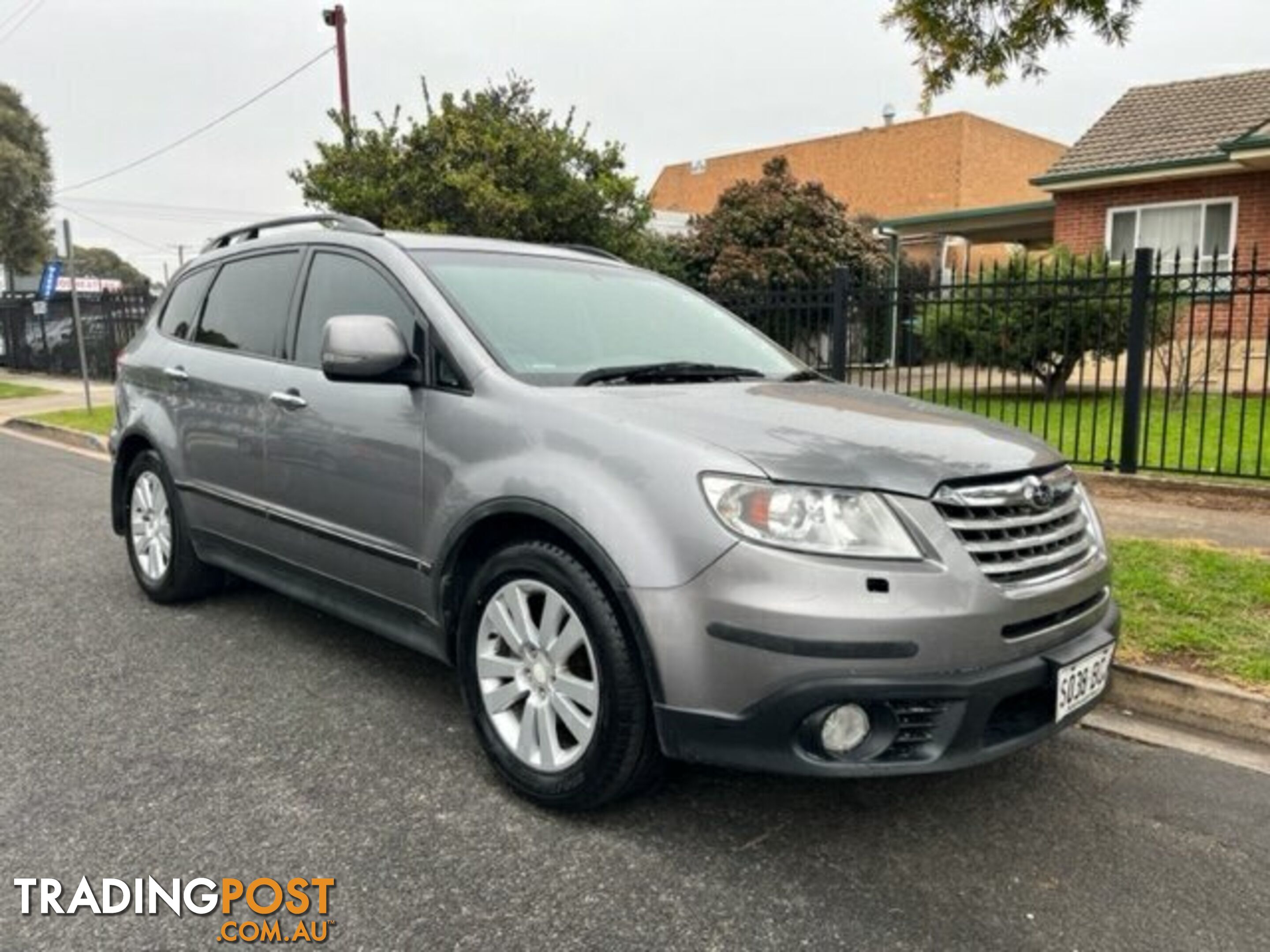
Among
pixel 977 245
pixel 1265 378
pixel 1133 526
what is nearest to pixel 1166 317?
pixel 1265 378

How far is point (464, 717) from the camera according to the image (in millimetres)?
3584

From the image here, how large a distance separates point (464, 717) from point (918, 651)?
1804 millimetres

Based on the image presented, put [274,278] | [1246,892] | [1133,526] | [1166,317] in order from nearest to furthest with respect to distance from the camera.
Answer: [1246,892]
[274,278]
[1133,526]
[1166,317]

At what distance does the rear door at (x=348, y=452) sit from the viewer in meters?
3.31

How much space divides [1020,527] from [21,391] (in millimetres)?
19918

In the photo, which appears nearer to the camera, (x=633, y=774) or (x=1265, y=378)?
(x=633, y=774)

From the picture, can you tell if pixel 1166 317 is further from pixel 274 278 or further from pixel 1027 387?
pixel 274 278

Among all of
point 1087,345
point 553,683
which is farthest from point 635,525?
point 1087,345

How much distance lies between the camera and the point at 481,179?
1336cm

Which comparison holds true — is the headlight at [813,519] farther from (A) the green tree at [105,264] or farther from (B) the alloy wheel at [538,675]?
(A) the green tree at [105,264]

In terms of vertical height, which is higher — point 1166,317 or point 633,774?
point 1166,317

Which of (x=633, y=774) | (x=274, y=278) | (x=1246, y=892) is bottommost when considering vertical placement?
(x=1246, y=892)

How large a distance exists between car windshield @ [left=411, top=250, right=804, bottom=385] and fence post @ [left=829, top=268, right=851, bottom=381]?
14.9 ft

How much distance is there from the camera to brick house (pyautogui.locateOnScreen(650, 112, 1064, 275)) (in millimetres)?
31672
